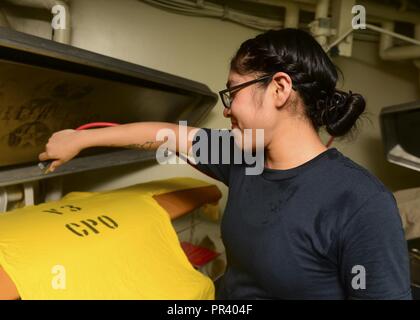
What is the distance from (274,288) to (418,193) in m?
1.18

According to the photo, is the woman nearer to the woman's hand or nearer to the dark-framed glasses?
the dark-framed glasses

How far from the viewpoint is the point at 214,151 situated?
1.01 metres

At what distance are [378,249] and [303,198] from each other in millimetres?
169

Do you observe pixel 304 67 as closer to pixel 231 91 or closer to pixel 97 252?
pixel 231 91

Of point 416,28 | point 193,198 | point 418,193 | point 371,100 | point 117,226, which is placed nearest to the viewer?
point 117,226

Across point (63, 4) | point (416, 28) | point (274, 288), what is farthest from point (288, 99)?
point (416, 28)

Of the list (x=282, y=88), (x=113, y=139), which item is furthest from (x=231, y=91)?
(x=113, y=139)

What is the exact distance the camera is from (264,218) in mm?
772

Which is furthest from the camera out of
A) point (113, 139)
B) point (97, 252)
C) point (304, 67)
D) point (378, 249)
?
point (113, 139)

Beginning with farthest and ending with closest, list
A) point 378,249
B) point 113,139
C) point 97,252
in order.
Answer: point 113,139 < point 97,252 < point 378,249

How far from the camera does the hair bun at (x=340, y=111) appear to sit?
0.79m

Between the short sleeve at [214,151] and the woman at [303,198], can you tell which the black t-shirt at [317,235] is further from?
the short sleeve at [214,151]

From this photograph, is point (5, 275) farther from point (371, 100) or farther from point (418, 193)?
point (371, 100)

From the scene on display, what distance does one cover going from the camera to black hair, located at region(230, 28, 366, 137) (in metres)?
0.72
